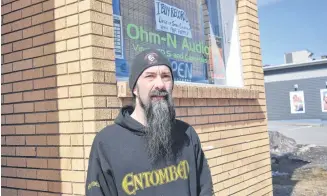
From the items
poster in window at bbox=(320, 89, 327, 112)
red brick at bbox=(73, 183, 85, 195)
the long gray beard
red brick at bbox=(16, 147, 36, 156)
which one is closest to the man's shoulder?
the long gray beard

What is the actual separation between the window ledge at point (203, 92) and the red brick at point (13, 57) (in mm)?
981

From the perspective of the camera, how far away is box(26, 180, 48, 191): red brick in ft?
9.56

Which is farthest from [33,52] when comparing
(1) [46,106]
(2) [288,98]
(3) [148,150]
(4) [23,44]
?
(2) [288,98]

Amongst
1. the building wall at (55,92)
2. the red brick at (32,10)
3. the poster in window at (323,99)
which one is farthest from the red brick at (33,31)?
the poster in window at (323,99)

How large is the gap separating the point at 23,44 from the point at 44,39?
10.4 inches

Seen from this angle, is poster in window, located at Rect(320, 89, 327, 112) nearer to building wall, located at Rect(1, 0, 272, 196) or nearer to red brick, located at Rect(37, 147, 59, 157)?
building wall, located at Rect(1, 0, 272, 196)

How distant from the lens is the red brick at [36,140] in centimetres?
296

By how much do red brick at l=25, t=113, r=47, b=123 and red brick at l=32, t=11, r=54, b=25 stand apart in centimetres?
79

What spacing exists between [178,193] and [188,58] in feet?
8.29

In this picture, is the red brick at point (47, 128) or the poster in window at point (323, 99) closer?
the red brick at point (47, 128)

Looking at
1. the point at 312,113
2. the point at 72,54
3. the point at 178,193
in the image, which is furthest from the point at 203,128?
the point at 312,113

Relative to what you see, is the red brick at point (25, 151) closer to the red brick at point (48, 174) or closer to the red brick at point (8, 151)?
the red brick at point (8, 151)

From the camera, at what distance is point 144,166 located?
190 centimetres

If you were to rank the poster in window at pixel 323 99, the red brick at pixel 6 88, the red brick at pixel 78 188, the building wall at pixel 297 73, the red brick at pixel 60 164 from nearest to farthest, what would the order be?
the red brick at pixel 78 188 < the red brick at pixel 60 164 < the red brick at pixel 6 88 < the building wall at pixel 297 73 < the poster in window at pixel 323 99
